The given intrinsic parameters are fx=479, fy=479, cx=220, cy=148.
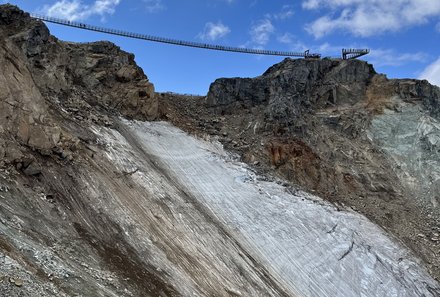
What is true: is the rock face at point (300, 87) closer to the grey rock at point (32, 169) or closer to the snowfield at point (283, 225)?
the snowfield at point (283, 225)

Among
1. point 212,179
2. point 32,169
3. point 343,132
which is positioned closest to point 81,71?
point 212,179

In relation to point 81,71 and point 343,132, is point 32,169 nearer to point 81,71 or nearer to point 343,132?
point 81,71

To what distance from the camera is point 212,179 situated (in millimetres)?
24359

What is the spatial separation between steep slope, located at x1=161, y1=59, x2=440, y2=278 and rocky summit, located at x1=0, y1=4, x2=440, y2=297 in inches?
4.8

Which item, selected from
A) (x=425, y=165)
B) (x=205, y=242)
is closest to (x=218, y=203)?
(x=205, y=242)

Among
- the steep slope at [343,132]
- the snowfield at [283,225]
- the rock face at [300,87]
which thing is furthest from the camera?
the rock face at [300,87]

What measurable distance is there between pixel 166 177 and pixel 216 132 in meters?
9.58

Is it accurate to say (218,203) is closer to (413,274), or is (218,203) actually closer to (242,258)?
(242,258)

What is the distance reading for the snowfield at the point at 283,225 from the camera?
20.4 m

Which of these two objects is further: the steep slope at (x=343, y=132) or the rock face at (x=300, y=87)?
the rock face at (x=300, y=87)

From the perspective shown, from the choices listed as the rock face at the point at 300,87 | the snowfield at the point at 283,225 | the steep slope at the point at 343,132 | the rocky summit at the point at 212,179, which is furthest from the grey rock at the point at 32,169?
the rock face at the point at 300,87

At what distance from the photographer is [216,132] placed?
103 ft

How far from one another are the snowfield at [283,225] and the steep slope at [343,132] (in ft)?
7.43

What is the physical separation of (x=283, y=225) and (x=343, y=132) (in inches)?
600
